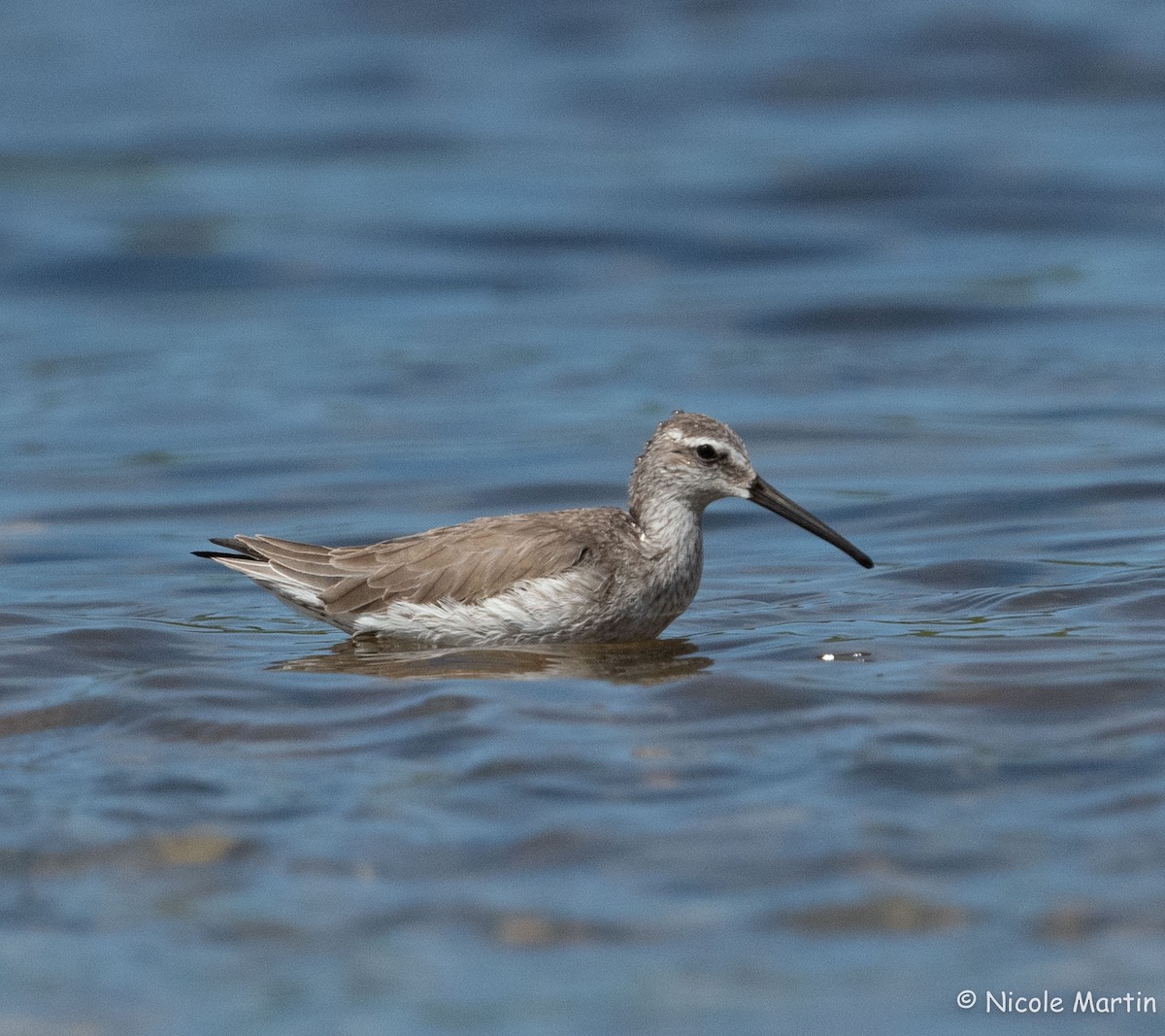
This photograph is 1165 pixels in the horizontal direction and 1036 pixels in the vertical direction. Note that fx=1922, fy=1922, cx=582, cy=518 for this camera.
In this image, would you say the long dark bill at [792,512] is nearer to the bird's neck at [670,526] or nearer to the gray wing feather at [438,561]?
the bird's neck at [670,526]

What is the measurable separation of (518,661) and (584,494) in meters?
4.86

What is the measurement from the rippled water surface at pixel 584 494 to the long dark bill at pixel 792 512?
0.43 metres

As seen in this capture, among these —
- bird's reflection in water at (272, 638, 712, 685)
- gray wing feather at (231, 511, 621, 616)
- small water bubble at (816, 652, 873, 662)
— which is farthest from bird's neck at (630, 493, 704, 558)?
small water bubble at (816, 652, 873, 662)

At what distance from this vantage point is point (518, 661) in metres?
9.55

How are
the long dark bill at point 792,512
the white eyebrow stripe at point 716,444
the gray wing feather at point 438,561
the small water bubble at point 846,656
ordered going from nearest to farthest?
the small water bubble at point 846,656 < the gray wing feather at point 438,561 < the white eyebrow stripe at point 716,444 < the long dark bill at point 792,512

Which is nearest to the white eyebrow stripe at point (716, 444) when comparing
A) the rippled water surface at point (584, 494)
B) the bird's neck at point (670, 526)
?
the bird's neck at point (670, 526)

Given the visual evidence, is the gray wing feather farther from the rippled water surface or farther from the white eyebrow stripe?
the white eyebrow stripe

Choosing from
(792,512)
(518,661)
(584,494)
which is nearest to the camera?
(518,661)

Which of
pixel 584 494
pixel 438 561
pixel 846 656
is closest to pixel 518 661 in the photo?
pixel 438 561

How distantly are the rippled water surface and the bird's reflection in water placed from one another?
0.25ft

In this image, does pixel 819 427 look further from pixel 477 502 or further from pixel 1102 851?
pixel 1102 851

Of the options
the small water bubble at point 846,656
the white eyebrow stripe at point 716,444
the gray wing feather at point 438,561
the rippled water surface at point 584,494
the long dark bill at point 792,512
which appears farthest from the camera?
the long dark bill at point 792,512

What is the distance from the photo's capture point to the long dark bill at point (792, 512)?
10258mm

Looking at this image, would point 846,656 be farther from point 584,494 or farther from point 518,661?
point 584,494
